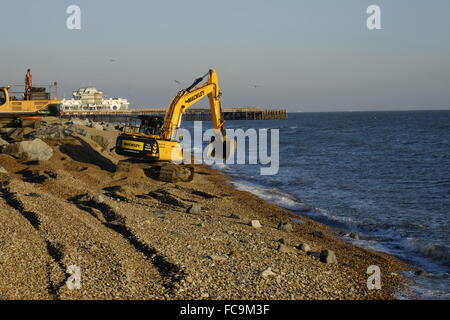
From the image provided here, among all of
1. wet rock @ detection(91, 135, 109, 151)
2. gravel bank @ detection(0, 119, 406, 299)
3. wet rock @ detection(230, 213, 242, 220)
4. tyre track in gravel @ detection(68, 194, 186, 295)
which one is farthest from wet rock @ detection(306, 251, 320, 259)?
wet rock @ detection(91, 135, 109, 151)

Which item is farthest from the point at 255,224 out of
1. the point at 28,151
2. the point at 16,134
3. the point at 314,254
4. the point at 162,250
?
the point at 16,134

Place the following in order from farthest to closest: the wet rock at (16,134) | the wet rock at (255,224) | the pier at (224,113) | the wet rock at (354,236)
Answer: the pier at (224,113)
the wet rock at (16,134)
the wet rock at (354,236)
the wet rock at (255,224)

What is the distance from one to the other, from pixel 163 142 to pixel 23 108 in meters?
14.0

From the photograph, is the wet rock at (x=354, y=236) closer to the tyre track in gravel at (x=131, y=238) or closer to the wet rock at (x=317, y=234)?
the wet rock at (x=317, y=234)

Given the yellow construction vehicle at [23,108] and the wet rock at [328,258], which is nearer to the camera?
the wet rock at [328,258]

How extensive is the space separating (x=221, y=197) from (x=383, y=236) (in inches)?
287

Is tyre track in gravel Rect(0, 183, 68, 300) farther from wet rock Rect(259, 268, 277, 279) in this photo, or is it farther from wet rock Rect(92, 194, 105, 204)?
wet rock Rect(259, 268, 277, 279)

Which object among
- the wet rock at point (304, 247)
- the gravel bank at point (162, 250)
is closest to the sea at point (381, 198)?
the gravel bank at point (162, 250)

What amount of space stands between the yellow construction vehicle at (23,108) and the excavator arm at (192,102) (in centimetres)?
1206

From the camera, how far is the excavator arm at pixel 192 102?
2427cm

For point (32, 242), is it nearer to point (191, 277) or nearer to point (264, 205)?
point (191, 277)

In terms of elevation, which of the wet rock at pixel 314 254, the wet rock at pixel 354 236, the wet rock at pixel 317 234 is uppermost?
the wet rock at pixel 314 254

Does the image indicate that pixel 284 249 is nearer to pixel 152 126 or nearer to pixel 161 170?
pixel 161 170
